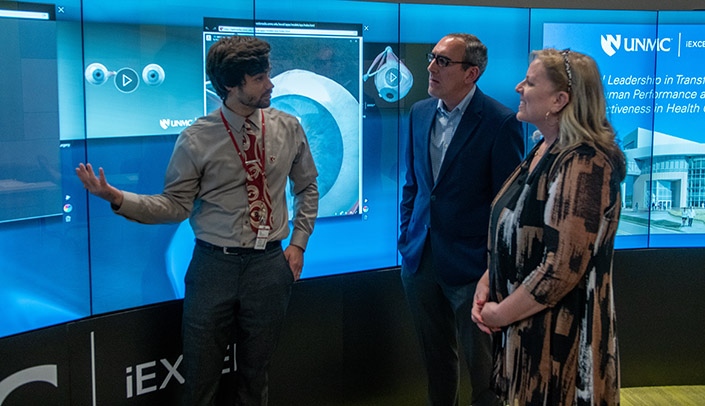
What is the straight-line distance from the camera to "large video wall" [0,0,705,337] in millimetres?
2549

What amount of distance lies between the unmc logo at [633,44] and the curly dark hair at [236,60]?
215 centimetres

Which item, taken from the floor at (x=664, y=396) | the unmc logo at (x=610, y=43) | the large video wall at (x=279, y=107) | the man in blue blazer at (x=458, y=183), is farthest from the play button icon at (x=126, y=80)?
the floor at (x=664, y=396)

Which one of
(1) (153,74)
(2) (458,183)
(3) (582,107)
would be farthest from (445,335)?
(1) (153,74)

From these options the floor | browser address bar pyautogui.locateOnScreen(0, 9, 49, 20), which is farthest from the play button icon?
the floor

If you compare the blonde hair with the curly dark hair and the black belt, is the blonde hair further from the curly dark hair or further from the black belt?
the black belt

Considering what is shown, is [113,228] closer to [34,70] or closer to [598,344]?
[34,70]

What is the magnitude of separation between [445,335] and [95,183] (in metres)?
1.59

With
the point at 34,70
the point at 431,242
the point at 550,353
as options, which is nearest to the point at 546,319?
the point at 550,353

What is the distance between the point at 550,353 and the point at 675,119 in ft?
8.01

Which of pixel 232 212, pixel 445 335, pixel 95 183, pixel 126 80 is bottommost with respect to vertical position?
pixel 445 335

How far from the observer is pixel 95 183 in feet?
7.55

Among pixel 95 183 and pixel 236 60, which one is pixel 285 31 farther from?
pixel 95 183

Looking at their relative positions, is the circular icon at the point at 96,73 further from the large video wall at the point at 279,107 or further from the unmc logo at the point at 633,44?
the unmc logo at the point at 633,44

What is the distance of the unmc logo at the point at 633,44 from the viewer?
395cm
